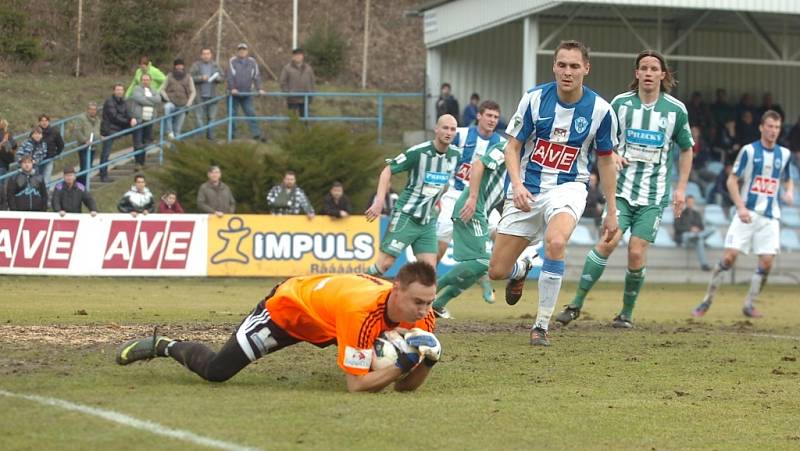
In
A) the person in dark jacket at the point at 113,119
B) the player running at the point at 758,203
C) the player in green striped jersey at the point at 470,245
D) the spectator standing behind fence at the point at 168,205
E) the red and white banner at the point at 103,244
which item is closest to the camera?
the player in green striped jersey at the point at 470,245

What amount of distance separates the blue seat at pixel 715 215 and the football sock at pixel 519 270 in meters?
16.2

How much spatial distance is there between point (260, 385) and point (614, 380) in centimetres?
258

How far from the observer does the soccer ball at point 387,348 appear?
7504 millimetres

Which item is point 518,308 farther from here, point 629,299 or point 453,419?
point 453,419

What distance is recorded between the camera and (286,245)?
22422 millimetres

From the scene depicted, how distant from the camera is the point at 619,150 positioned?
12.5m

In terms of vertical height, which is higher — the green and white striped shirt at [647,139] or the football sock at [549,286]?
the green and white striped shirt at [647,139]

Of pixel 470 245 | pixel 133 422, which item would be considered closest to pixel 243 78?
pixel 470 245

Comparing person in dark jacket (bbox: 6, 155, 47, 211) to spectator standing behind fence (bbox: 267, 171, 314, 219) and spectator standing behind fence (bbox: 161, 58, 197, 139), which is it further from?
spectator standing behind fence (bbox: 161, 58, 197, 139)

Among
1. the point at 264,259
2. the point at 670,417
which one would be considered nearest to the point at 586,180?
the point at 670,417

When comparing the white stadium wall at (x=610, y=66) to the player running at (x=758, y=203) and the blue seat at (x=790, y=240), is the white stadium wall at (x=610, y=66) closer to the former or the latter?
the blue seat at (x=790, y=240)

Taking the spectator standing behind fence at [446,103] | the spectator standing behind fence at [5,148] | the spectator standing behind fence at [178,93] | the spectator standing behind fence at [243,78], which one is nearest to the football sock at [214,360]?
the spectator standing behind fence at [5,148]

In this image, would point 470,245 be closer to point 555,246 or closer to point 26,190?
point 555,246

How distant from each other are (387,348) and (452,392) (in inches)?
31.2
